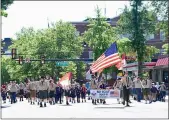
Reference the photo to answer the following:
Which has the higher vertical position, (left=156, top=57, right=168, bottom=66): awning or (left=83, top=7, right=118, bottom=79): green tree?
(left=83, top=7, right=118, bottom=79): green tree

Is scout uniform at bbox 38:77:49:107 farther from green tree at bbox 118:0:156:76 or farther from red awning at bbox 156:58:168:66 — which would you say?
red awning at bbox 156:58:168:66

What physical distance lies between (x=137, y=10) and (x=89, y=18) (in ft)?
61.4

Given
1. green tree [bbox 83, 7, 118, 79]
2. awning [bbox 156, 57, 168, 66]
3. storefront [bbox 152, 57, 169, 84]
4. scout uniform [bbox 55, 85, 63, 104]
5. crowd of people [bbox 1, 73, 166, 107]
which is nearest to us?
crowd of people [bbox 1, 73, 166, 107]

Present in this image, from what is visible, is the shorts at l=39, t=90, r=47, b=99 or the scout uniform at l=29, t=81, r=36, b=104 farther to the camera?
the scout uniform at l=29, t=81, r=36, b=104

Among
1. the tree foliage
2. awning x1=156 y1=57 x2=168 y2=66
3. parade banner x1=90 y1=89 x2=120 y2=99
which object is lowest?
parade banner x1=90 y1=89 x2=120 y2=99

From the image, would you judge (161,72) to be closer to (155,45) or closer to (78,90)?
(155,45)

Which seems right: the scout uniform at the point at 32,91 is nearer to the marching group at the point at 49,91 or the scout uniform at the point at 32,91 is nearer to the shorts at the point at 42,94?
the marching group at the point at 49,91

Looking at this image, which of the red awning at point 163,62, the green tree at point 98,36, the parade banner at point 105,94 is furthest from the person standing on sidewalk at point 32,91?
the green tree at point 98,36

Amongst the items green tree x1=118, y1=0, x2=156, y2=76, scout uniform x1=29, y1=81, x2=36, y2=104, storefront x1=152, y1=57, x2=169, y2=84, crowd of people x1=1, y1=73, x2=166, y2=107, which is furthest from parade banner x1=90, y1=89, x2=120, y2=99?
storefront x1=152, y1=57, x2=169, y2=84

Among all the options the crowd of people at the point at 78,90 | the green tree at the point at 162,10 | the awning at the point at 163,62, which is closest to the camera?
the crowd of people at the point at 78,90

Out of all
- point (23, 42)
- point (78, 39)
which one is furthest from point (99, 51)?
point (23, 42)

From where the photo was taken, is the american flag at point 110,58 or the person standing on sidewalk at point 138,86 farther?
the person standing on sidewalk at point 138,86

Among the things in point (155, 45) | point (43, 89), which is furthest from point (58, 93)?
point (155, 45)

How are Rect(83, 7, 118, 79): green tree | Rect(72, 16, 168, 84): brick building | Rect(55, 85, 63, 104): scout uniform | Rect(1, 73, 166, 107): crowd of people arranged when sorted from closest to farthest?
Rect(1, 73, 166, 107): crowd of people → Rect(55, 85, 63, 104): scout uniform → Rect(83, 7, 118, 79): green tree → Rect(72, 16, 168, 84): brick building
